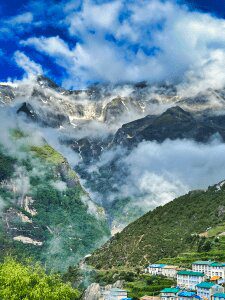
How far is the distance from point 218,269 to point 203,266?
195 inches

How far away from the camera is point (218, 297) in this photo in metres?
132

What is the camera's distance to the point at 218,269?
156 metres

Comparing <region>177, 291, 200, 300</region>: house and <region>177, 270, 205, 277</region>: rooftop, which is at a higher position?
<region>177, 270, 205, 277</region>: rooftop

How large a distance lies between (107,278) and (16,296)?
80.2 metres

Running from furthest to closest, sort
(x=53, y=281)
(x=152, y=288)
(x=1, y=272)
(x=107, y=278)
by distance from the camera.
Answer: (x=107, y=278)
(x=152, y=288)
(x=53, y=281)
(x=1, y=272)

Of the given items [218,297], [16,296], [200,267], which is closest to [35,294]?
[16,296]

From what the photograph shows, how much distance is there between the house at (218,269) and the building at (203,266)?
1207 mm

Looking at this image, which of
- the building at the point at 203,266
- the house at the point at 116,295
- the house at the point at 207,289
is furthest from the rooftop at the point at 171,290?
the building at the point at 203,266

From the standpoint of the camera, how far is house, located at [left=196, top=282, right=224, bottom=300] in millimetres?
139500

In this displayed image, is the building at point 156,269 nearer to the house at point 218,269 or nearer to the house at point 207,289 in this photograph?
the house at point 218,269

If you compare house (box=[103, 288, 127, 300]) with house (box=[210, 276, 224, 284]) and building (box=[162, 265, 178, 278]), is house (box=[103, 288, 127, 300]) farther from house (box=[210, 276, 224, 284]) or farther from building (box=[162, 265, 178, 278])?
house (box=[210, 276, 224, 284])

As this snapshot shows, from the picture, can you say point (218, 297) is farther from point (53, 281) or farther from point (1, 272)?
point (1, 272)

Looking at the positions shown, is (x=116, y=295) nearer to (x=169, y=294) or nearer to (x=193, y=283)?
(x=169, y=294)

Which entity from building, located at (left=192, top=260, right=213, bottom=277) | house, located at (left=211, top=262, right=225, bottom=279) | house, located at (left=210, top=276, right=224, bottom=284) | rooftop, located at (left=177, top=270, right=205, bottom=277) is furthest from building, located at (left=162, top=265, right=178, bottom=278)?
house, located at (left=210, top=276, right=224, bottom=284)
